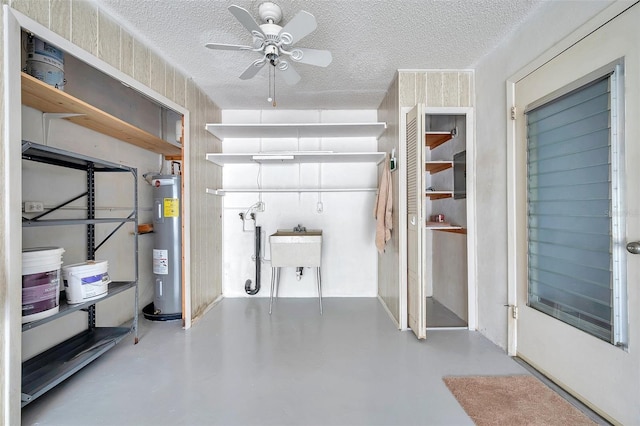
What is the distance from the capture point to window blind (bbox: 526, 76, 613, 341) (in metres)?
1.40

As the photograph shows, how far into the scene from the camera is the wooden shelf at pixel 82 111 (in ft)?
5.03

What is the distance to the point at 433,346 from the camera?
2.19 m

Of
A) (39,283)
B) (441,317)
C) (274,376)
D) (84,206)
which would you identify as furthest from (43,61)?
(441,317)

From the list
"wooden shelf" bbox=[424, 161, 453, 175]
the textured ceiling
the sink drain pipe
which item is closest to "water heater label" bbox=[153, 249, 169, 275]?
the sink drain pipe

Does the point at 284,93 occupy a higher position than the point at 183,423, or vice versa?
the point at 284,93

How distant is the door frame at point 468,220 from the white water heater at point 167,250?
7.20 feet

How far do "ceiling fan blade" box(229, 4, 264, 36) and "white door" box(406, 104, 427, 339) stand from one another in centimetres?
134

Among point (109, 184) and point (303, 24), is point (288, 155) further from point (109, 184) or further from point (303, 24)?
point (109, 184)

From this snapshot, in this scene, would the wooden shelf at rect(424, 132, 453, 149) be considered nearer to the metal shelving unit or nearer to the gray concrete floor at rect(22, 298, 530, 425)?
the gray concrete floor at rect(22, 298, 530, 425)

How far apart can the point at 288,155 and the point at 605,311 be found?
2.54 meters

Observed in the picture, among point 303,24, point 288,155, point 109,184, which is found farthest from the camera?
point 288,155

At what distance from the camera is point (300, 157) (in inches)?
121

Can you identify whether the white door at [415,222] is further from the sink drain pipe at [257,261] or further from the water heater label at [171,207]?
the water heater label at [171,207]

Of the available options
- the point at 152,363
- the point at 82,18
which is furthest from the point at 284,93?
the point at 152,363
